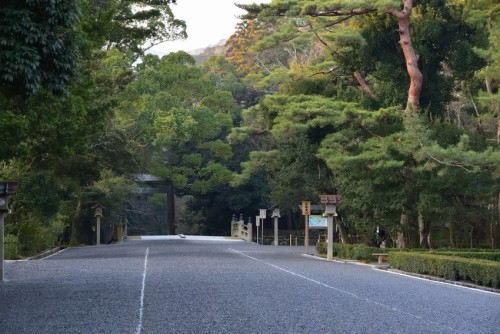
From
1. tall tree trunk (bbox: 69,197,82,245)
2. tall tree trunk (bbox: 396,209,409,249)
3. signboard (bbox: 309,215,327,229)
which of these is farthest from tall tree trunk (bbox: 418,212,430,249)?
tall tree trunk (bbox: 69,197,82,245)

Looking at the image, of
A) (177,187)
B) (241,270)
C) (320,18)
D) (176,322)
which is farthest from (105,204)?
(176,322)

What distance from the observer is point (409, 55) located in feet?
112

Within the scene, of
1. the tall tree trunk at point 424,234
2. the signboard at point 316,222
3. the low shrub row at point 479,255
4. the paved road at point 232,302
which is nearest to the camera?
the paved road at point 232,302

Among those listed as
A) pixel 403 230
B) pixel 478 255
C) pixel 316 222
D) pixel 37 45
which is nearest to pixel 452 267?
pixel 478 255

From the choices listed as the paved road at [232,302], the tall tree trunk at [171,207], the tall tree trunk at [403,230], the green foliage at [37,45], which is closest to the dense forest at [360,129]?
the tall tree trunk at [403,230]

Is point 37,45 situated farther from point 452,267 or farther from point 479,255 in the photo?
point 479,255

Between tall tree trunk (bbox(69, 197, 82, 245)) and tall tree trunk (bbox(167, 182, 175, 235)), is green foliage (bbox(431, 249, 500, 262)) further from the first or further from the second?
tall tree trunk (bbox(167, 182, 175, 235))

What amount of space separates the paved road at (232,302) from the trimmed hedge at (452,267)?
0.90 meters

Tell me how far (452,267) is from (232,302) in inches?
388

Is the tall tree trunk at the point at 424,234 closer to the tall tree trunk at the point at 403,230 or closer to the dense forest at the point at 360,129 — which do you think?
the dense forest at the point at 360,129

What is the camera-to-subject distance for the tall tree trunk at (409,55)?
33.6m

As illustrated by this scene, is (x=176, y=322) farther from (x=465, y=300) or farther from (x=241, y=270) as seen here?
(x=241, y=270)

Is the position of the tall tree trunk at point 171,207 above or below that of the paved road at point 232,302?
above

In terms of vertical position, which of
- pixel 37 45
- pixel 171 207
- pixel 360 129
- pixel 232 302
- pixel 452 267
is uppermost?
pixel 360 129
